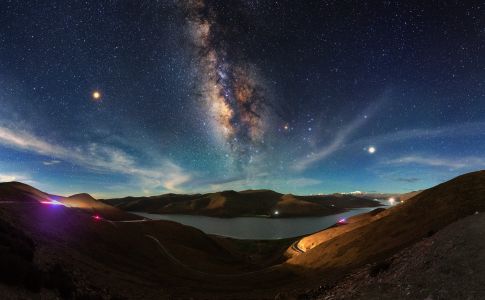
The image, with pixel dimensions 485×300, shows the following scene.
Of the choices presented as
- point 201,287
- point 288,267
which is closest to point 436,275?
point 201,287

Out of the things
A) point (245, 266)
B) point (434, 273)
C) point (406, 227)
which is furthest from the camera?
point (245, 266)

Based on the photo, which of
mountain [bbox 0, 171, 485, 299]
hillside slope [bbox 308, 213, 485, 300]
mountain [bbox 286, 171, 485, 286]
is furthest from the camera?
mountain [bbox 286, 171, 485, 286]

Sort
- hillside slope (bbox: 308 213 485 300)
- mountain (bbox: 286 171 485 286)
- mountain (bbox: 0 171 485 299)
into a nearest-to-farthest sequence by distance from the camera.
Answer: hillside slope (bbox: 308 213 485 300) → mountain (bbox: 0 171 485 299) → mountain (bbox: 286 171 485 286)

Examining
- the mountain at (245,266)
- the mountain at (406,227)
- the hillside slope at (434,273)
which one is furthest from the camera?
the mountain at (406,227)

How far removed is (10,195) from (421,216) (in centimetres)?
6865

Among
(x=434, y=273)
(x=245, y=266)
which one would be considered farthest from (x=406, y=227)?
(x=245, y=266)

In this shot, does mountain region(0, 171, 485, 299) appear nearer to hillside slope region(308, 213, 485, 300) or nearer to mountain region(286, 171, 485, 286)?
hillside slope region(308, 213, 485, 300)

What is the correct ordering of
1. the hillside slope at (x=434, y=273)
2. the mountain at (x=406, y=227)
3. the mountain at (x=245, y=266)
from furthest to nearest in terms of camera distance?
the mountain at (x=406, y=227) → the mountain at (x=245, y=266) → the hillside slope at (x=434, y=273)

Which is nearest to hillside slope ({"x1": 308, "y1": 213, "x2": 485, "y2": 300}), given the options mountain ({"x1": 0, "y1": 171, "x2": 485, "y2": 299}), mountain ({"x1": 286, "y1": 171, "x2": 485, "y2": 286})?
mountain ({"x1": 0, "y1": 171, "x2": 485, "y2": 299})

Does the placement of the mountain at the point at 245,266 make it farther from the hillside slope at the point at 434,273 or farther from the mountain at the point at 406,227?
the mountain at the point at 406,227

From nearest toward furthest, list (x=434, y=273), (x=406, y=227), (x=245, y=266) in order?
(x=434, y=273) → (x=406, y=227) → (x=245, y=266)

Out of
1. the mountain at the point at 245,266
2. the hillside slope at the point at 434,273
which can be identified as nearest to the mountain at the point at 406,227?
the mountain at the point at 245,266

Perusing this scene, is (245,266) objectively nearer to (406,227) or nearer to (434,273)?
(406,227)

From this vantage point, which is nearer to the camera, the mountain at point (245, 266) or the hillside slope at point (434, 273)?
the hillside slope at point (434, 273)
